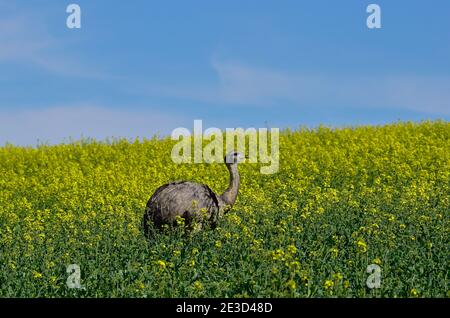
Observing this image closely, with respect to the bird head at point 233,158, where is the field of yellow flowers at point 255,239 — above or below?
below

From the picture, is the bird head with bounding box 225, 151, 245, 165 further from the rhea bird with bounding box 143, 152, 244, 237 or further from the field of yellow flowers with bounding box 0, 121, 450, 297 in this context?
the rhea bird with bounding box 143, 152, 244, 237

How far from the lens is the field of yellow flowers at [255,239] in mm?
8203

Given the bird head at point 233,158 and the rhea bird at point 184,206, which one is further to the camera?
the bird head at point 233,158

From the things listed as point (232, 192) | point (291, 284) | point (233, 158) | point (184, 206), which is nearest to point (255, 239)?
point (184, 206)

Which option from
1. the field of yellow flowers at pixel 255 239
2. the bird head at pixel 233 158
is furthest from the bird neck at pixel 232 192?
the field of yellow flowers at pixel 255 239

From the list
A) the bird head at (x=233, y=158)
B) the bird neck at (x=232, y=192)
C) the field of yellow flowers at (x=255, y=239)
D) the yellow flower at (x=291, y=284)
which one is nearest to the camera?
the yellow flower at (x=291, y=284)

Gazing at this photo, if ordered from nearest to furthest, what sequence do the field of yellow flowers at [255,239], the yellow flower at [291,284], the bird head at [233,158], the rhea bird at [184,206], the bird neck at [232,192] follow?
the yellow flower at [291,284] → the field of yellow flowers at [255,239] → the rhea bird at [184,206] → the bird neck at [232,192] → the bird head at [233,158]

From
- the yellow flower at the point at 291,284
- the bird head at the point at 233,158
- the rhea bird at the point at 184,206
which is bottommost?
the yellow flower at the point at 291,284

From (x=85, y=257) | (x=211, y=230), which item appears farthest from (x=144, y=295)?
(x=211, y=230)

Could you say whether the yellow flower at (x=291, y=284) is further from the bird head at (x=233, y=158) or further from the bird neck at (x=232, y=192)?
the bird head at (x=233, y=158)
